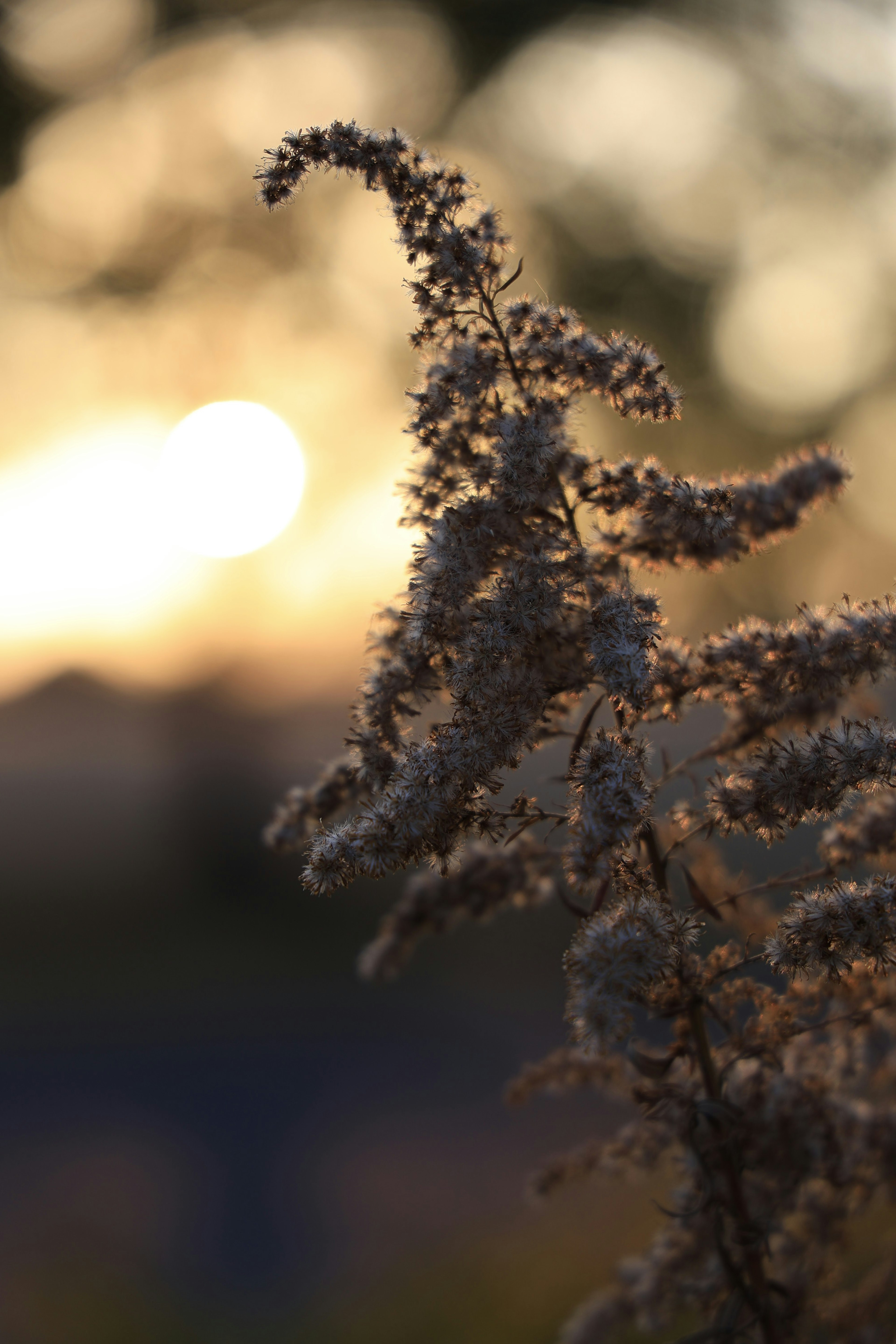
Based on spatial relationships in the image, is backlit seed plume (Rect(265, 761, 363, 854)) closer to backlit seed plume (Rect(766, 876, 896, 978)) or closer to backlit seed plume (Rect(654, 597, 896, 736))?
backlit seed plume (Rect(654, 597, 896, 736))

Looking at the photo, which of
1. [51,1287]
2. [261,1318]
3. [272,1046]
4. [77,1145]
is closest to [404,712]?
[261,1318]

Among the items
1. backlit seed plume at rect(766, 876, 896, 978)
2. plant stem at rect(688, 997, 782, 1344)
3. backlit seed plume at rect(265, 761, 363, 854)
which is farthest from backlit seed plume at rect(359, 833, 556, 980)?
backlit seed plume at rect(766, 876, 896, 978)

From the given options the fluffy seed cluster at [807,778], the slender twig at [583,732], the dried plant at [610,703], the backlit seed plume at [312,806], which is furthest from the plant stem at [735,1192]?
the backlit seed plume at [312,806]

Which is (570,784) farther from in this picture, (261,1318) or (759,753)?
(261,1318)

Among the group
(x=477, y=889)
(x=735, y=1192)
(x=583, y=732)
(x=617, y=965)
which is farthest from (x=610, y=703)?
(x=735, y=1192)

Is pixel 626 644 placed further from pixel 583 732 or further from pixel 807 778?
pixel 807 778
